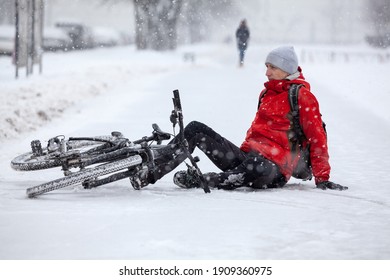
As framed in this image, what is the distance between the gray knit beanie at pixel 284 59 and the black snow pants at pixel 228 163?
0.77 metres

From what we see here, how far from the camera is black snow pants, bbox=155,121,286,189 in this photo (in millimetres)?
5324

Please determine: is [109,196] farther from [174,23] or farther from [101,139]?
[174,23]

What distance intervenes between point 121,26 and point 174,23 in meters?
99.9

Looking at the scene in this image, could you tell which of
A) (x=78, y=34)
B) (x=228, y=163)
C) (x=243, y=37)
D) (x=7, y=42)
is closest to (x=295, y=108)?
(x=228, y=163)

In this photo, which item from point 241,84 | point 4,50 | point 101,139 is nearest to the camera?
point 101,139

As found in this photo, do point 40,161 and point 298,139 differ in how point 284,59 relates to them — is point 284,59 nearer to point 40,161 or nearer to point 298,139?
point 298,139

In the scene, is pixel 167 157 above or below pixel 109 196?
above

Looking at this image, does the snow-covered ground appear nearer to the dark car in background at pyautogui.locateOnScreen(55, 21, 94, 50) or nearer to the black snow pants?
the black snow pants

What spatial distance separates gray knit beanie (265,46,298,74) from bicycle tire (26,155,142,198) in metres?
1.38

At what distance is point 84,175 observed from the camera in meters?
5.05

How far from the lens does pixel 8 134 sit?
8867mm

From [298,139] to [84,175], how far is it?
5.95 feet

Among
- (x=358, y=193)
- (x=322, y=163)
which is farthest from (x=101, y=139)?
(x=358, y=193)

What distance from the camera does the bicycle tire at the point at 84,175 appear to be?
5066 mm
